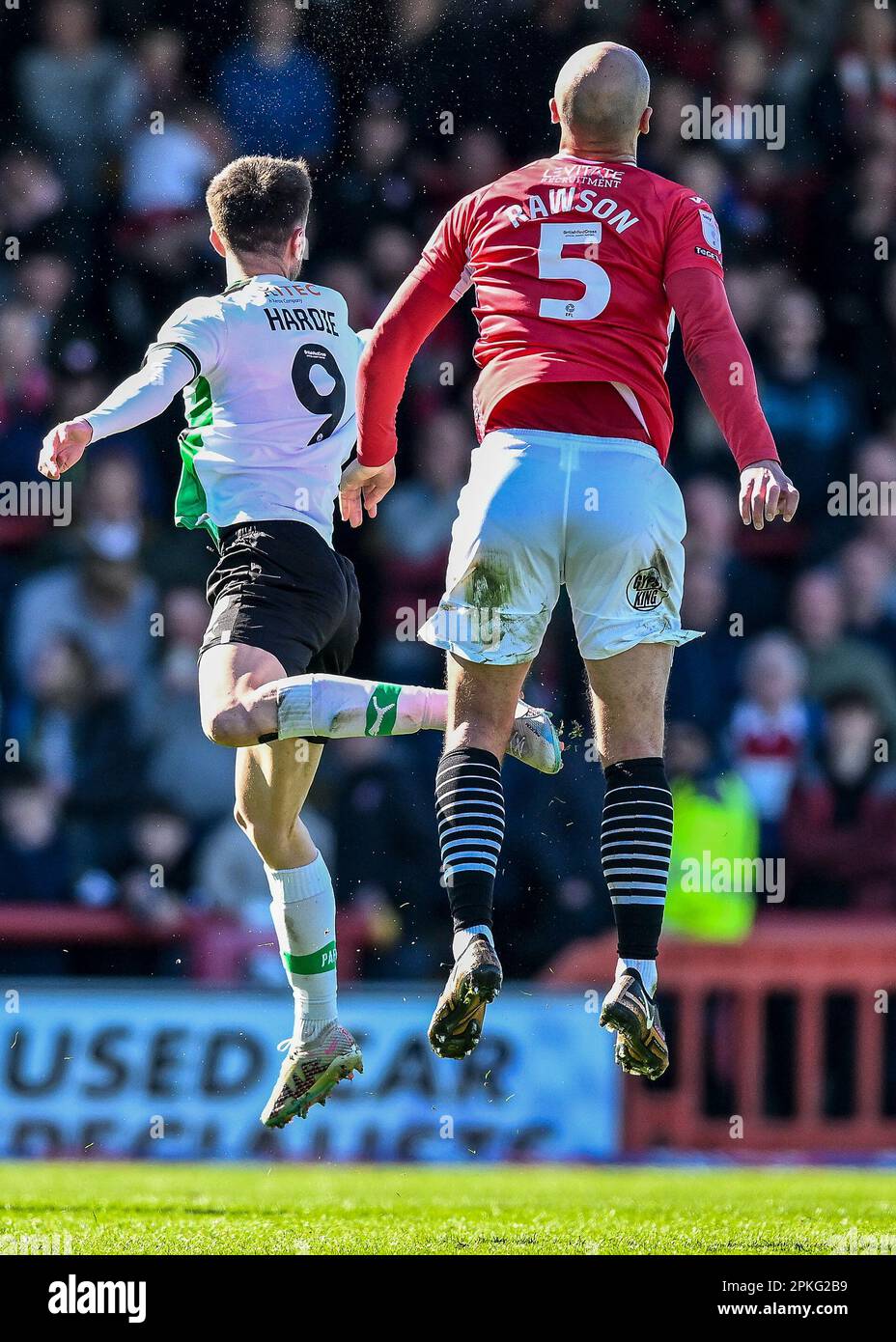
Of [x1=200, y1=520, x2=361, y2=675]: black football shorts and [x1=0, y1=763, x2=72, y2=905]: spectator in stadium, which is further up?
[x1=200, y1=520, x2=361, y2=675]: black football shorts

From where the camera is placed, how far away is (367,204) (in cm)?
946

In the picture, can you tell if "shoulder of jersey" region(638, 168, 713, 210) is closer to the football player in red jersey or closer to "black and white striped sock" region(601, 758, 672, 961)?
the football player in red jersey

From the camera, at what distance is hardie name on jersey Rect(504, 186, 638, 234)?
5984mm

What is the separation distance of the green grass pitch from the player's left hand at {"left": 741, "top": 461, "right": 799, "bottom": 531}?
7.38 ft

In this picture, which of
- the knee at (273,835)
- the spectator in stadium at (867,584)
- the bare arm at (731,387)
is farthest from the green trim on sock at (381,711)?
the spectator in stadium at (867,584)

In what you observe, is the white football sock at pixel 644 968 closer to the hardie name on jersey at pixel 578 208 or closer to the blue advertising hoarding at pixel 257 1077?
the hardie name on jersey at pixel 578 208

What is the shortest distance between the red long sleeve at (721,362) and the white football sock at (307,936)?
224 centimetres

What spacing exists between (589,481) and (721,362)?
51 centimetres

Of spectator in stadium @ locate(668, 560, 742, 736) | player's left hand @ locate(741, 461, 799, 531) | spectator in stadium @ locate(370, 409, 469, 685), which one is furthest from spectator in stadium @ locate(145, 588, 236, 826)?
player's left hand @ locate(741, 461, 799, 531)

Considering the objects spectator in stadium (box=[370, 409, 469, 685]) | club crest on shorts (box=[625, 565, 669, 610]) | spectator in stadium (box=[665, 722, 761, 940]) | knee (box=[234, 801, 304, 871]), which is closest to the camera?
club crest on shorts (box=[625, 565, 669, 610])

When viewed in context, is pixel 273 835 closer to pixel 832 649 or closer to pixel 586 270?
pixel 586 270

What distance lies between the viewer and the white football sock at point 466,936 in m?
5.69
